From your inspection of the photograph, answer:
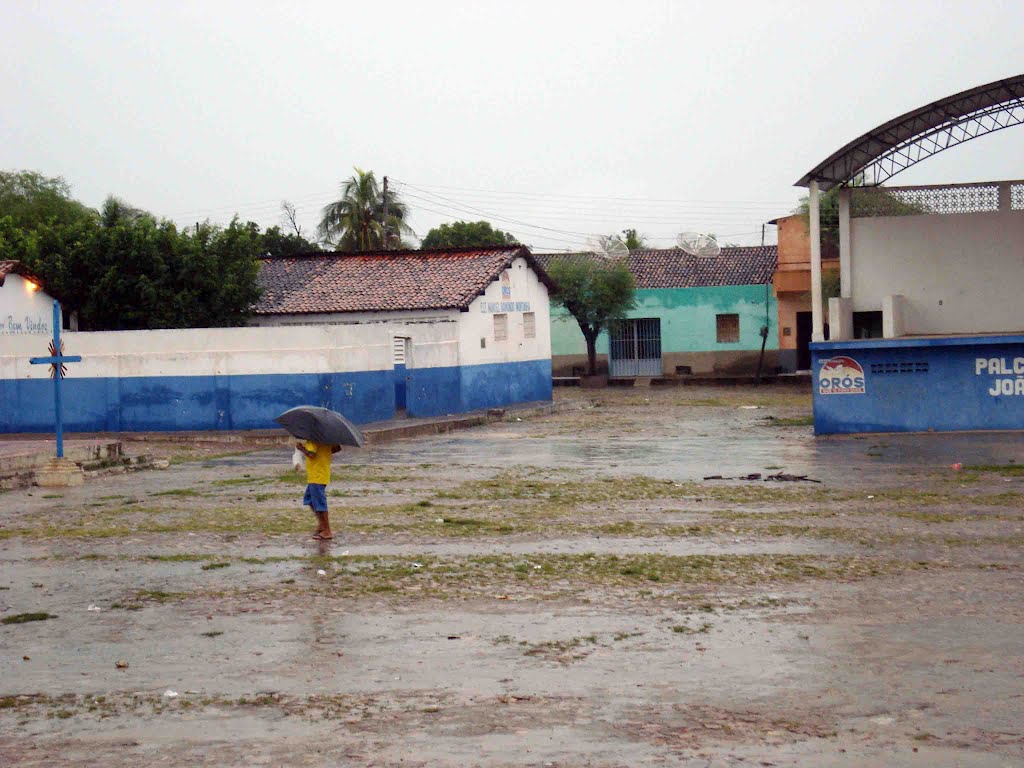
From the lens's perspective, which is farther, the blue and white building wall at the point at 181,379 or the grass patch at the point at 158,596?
the blue and white building wall at the point at 181,379

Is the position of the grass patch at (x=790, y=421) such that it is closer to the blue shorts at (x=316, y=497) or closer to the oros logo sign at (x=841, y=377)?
the oros logo sign at (x=841, y=377)

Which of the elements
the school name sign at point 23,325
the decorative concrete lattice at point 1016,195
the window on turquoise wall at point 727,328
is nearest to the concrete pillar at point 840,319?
the decorative concrete lattice at point 1016,195

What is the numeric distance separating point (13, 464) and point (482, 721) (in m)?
14.7

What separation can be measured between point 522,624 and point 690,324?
4667 centimetres

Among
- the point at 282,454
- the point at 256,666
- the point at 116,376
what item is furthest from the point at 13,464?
the point at 256,666

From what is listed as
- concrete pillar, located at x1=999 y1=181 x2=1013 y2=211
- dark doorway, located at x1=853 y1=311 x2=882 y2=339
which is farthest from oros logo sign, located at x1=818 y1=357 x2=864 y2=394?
dark doorway, located at x1=853 y1=311 x2=882 y2=339

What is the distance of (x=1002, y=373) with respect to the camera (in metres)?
23.6

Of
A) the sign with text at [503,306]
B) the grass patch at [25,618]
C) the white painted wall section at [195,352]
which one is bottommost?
the grass patch at [25,618]

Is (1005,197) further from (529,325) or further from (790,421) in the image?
(529,325)

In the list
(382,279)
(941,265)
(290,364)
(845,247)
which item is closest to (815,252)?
(845,247)

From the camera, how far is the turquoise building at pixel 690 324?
5366 cm

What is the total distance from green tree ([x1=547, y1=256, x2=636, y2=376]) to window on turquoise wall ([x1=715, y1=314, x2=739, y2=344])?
13.7 feet

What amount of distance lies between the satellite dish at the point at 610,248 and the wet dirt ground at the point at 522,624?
37449mm

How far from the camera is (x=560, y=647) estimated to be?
8125 mm
